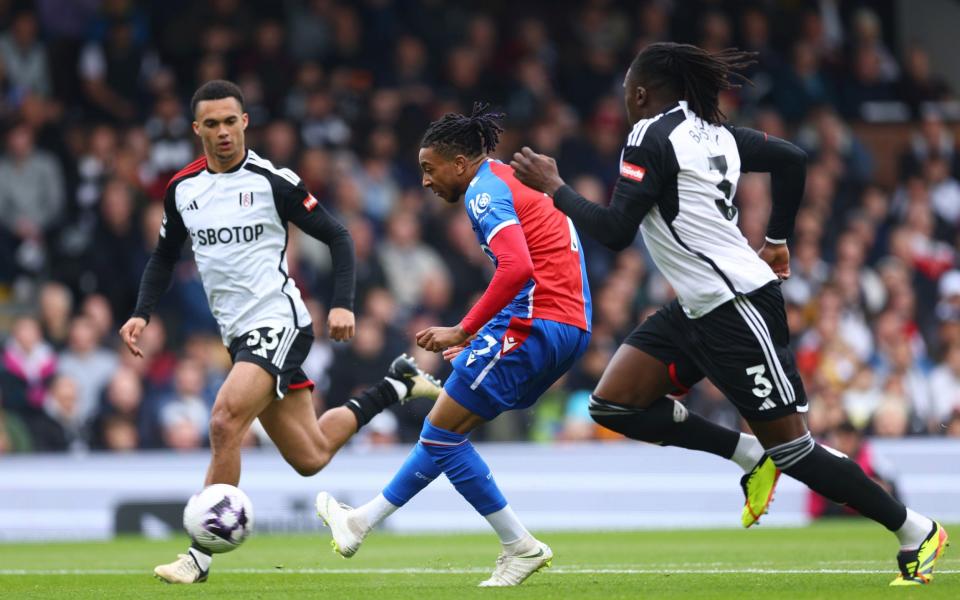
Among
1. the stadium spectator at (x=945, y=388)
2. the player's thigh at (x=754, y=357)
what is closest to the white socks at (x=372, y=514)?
the player's thigh at (x=754, y=357)

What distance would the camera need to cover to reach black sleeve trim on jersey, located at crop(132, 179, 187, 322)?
8633mm

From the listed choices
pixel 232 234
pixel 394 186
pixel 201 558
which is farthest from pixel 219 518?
pixel 394 186

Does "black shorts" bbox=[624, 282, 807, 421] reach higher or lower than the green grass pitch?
higher

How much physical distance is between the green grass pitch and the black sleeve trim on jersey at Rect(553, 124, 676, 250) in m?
1.56

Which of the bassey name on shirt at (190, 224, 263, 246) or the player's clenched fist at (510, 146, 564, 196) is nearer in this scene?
the player's clenched fist at (510, 146, 564, 196)

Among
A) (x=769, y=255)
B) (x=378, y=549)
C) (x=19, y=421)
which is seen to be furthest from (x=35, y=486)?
(x=769, y=255)

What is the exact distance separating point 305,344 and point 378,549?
3.56 m

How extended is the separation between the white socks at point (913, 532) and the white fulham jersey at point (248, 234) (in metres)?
3.32

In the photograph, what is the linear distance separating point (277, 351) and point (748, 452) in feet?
8.22

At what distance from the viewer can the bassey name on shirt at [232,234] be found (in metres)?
8.41

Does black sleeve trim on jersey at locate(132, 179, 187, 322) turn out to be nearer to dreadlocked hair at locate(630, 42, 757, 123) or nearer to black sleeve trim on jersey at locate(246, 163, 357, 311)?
black sleeve trim on jersey at locate(246, 163, 357, 311)

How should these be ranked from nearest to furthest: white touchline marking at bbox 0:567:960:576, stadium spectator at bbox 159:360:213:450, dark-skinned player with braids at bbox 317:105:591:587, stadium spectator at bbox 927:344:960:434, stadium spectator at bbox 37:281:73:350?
1. dark-skinned player with braids at bbox 317:105:591:587
2. white touchline marking at bbox 0:567:960:576
3. stadium spectator at bbox 159:360:213:450
4. stadium spectator at bbox 37:281:73:350
5. stadium spectator at bbox 927:344:960:434

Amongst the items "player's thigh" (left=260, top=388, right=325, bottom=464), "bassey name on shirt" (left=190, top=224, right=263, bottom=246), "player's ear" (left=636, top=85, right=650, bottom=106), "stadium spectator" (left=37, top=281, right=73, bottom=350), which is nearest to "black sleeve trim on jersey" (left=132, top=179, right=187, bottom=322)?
"bassey name on shirt" (left=190, top=224, right=263, bottom=246)

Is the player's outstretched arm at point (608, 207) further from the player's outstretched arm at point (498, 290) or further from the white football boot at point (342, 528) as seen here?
the white football boot at point (342, 528)
